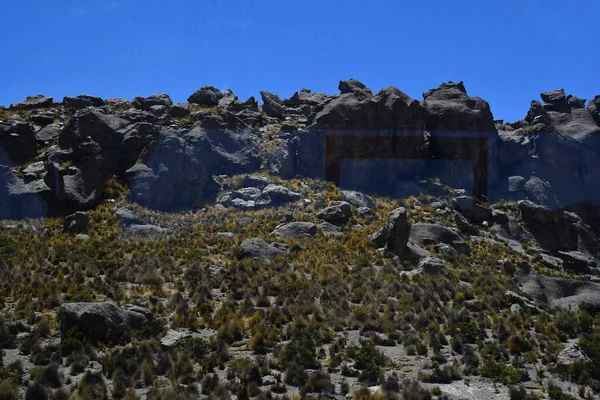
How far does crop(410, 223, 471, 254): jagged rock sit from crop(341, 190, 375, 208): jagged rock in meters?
8.18

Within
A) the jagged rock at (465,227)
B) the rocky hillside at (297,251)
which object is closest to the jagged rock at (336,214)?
the rocky hillside at (297,251)

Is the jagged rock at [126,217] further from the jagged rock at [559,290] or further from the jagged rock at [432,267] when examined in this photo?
the jagged rock at [559,290]

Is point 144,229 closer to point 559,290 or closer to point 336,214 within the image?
point 336,214

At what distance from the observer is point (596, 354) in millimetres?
16047

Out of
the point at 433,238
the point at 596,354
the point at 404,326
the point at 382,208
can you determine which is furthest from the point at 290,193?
the point at 596,354

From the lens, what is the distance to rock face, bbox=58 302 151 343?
15.4 metres

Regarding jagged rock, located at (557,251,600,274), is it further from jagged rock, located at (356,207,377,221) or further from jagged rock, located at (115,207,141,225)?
jagged rock, located at (115,207,141,225)

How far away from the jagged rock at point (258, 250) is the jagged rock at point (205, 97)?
43648 mm

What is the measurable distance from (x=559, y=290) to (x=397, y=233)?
863 centimetres

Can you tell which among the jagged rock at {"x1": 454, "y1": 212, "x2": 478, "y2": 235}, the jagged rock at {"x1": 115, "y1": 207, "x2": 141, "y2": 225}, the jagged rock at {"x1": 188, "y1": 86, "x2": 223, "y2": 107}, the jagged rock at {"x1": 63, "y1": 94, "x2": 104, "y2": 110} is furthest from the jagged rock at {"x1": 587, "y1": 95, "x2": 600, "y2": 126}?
the jagged rock at {"x1": 63, "y1": 94, "x2": 104, "y2": 110}

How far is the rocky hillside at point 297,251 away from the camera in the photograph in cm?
1442

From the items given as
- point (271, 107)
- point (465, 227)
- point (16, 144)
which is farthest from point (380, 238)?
point (271, 107)

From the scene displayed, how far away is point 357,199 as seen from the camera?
45.2 m

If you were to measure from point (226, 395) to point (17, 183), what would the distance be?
3524cm
